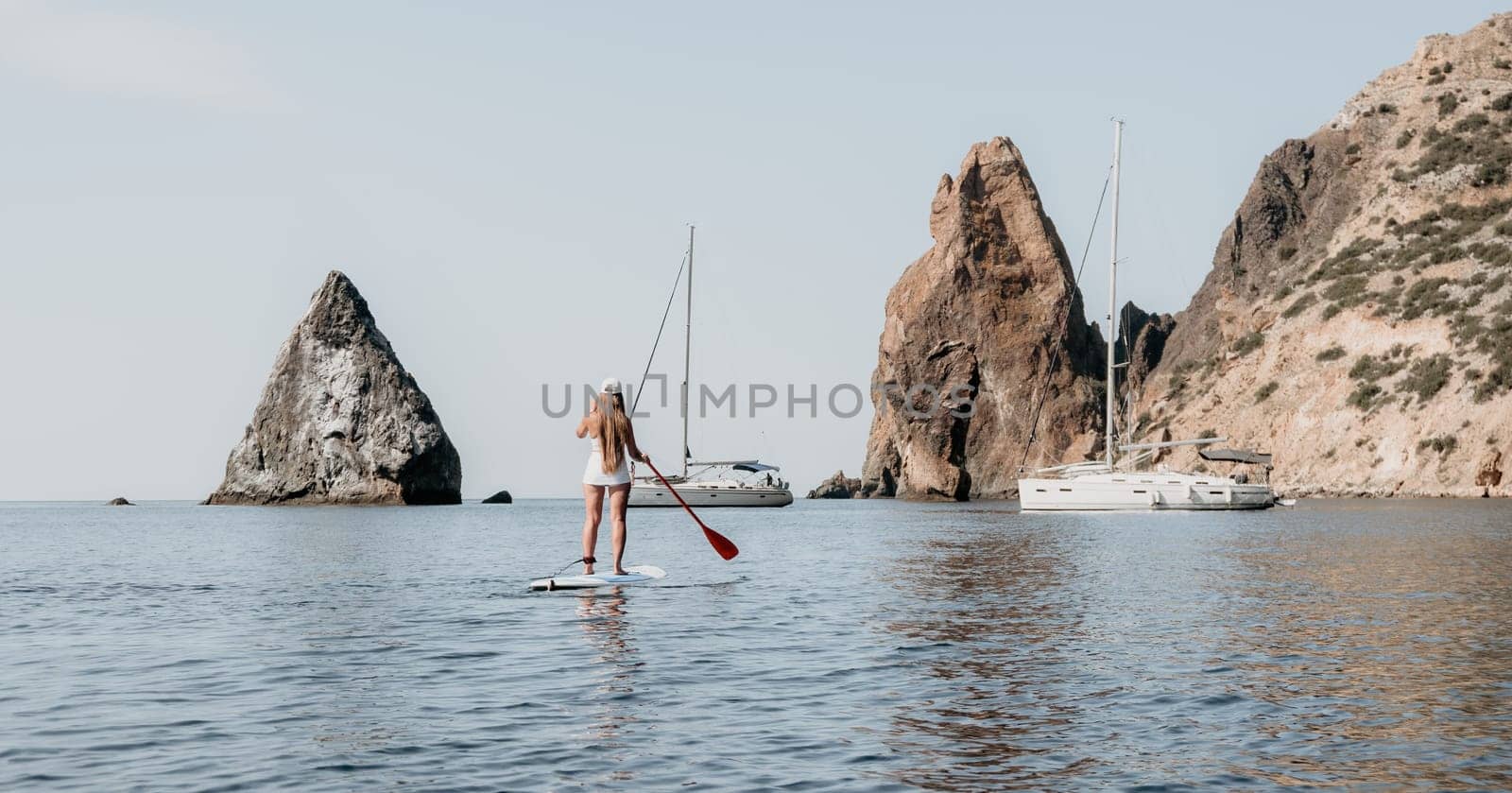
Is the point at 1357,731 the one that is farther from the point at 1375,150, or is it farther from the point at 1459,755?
the point at 1375,150

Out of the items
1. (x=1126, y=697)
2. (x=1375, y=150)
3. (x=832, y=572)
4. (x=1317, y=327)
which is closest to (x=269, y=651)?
(x=1126, y=697)

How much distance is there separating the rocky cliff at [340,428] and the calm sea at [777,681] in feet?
341

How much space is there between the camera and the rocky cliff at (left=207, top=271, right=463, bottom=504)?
129250 mm

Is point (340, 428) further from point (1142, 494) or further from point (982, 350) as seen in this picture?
point (1142, 494)

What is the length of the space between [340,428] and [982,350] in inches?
2737

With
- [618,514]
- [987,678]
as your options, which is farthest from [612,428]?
[987,678]

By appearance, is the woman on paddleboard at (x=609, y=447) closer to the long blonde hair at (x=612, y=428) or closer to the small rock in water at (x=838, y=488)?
the long blonde hair at (x=612, y=428)

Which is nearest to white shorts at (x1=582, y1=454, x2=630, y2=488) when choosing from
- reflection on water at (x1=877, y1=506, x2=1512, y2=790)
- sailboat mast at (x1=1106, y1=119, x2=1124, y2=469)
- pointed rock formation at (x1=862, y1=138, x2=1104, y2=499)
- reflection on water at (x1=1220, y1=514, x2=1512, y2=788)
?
reflection on water at (x1=877, y1=506, x2=1512, y2=790)

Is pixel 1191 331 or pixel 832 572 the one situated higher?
pixel 1191 331

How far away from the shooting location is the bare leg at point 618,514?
68.1 feet

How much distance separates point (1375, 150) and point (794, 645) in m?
125

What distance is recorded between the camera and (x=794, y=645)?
1501cm

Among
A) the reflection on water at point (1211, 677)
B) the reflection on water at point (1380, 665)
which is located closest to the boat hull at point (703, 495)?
the reflection on water at point (1211, 677)

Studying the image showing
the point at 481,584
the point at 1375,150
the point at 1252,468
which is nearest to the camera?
the point at 481,584
